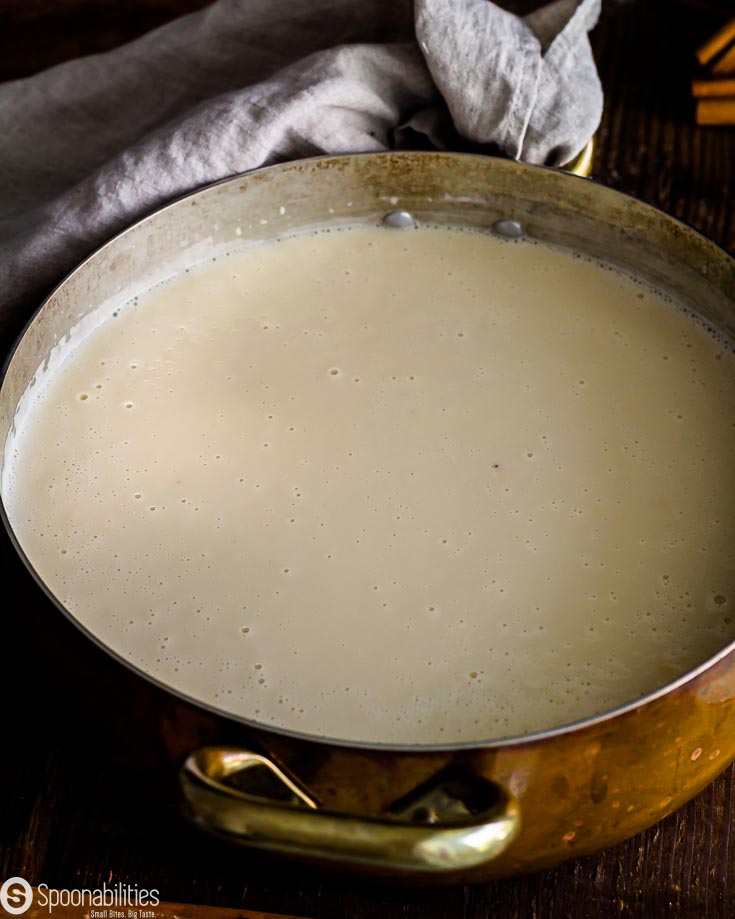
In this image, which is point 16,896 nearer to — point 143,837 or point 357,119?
point 143,837

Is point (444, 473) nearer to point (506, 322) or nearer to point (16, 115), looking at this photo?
point (506, 322)

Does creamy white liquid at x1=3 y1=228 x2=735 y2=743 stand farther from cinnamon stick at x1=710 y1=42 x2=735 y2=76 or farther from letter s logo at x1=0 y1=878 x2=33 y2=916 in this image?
cinnamon stick at x1=710 y1=42 x2=735 y2=76

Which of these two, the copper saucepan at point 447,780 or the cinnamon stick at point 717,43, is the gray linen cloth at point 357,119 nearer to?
the copper saucepan at point 447,780

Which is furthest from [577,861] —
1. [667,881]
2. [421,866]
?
[421,866]

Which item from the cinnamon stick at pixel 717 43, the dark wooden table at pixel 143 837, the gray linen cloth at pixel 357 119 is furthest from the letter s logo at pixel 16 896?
the cinnamon stick at pixel 717 43

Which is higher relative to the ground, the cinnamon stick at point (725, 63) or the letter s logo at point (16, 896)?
the cinnamon stick at point (725, 63)
